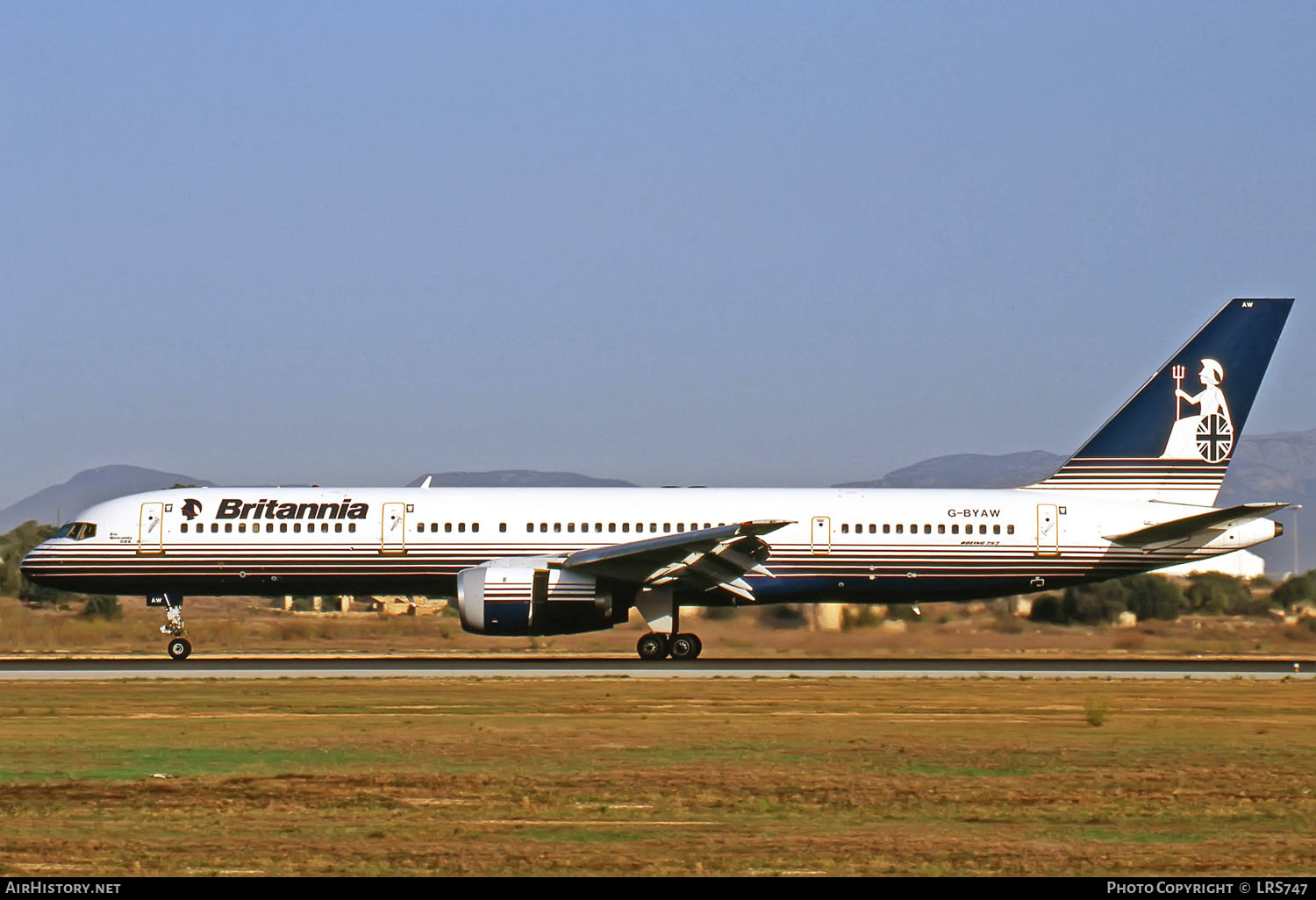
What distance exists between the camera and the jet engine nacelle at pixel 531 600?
32719mm

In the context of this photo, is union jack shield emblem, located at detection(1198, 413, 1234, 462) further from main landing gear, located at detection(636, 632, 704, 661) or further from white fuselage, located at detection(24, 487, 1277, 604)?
main landing gear, located at detection(636, 632, 704, 661)

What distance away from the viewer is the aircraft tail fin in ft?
120

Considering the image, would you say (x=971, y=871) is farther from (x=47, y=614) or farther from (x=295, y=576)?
(x=47, y=614)

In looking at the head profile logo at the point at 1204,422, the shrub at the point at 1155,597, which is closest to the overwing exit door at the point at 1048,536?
the head profile logo at the point at 1204,422

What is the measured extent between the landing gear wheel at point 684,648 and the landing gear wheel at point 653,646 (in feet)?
0.53

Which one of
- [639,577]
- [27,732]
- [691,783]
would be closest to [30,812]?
[691,783]

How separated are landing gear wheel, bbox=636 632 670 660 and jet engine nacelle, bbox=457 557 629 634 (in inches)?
51.3

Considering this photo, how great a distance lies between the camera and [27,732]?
66.2ft

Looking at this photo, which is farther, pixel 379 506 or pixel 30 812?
pixel 379 506

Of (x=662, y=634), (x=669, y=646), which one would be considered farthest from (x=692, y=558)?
(x=669, y=646)

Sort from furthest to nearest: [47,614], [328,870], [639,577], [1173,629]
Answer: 1. [47,614]
2. [1173,629]
3. [639,577]
4. [328,870]

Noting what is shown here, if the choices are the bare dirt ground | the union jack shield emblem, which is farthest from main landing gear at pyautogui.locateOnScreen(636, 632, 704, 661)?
the union jack shield emblem

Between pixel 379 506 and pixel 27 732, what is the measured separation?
1506cm

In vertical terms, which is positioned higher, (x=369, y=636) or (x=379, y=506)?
(x=379, y=506)
